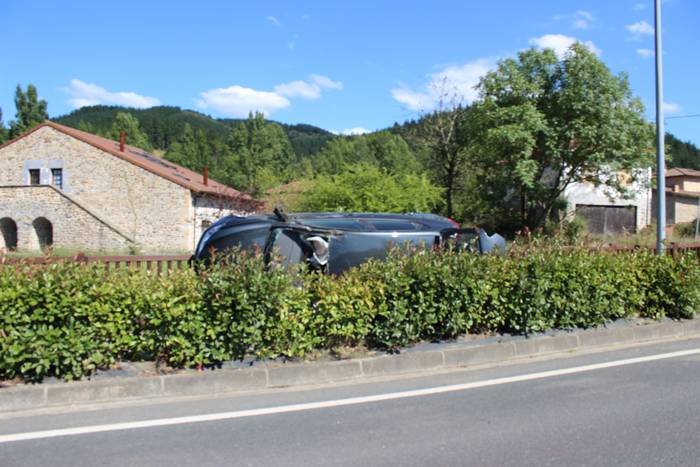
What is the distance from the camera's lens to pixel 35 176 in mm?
35688

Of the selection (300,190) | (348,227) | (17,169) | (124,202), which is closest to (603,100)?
(300,190)

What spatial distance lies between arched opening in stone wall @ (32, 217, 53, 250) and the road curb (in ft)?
103

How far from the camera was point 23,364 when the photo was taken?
5.19 m

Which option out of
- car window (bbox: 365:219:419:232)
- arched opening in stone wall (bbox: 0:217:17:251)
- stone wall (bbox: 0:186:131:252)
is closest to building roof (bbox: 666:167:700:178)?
stone wall (bbox: 0:186:131:252)

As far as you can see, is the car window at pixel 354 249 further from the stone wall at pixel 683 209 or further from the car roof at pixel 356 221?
the stone wall at pixel 683 209

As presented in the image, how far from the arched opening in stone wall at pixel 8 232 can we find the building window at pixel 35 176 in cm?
289

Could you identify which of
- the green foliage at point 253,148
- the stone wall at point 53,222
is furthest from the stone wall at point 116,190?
the green foliage at point 253,148

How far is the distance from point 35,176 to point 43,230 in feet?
14.6

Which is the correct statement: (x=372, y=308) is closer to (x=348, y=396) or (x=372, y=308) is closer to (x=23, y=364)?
(x=348, y=396)

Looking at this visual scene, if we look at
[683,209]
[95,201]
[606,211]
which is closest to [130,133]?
[95,201]

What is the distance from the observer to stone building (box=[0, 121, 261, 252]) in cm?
3166

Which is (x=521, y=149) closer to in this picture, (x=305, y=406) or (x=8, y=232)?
(x=305, y=406)

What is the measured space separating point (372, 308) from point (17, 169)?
36843mm

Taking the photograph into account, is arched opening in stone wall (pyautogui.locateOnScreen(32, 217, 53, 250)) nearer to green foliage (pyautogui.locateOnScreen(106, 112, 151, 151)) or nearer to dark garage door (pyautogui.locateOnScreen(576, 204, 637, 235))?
dark garage door (pyautogui.locateOnScreen(576, 204, 637, 235))
